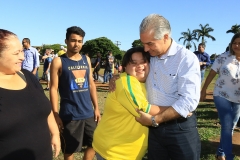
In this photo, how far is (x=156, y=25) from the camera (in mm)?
2295

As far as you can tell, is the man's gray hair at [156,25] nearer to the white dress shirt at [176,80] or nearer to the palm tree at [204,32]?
the white dress shirt at [176,80]

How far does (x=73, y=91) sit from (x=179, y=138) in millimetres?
1861

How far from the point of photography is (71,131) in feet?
12.7

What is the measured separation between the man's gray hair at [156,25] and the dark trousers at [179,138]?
83cm

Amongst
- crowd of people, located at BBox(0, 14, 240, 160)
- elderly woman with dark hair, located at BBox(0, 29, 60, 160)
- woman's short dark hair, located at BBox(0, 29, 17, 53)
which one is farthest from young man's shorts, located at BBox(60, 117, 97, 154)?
woman's short dark hair, located at BBox(0, 29, 17, 53)

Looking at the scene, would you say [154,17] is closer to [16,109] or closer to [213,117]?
[16,109]

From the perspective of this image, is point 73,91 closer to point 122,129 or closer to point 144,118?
point 122,129

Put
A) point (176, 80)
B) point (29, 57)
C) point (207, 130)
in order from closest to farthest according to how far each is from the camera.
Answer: point (176, 80) < point (207, 130) < point (29, 57)

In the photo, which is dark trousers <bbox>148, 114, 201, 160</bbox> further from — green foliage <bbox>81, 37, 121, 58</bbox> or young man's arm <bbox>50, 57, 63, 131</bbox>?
green foliage <bbox>81, 37, 121, 58</bbox>

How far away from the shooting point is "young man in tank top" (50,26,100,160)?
3.82 metres

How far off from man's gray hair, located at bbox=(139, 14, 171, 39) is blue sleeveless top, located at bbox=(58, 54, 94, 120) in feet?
5.77

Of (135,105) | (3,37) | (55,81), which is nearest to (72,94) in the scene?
(55,81)

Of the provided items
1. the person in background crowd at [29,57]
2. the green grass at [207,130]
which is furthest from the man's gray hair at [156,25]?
the person in background crowd at [29,57]

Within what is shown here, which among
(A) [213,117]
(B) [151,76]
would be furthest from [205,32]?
(B) [151,76]
